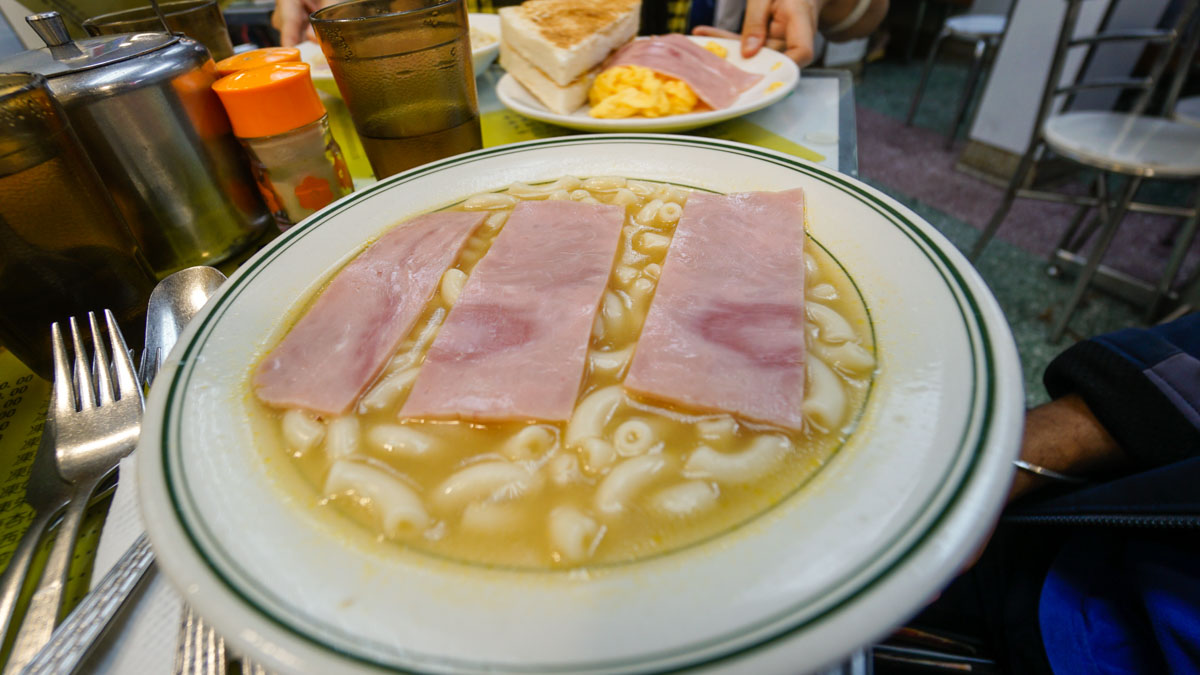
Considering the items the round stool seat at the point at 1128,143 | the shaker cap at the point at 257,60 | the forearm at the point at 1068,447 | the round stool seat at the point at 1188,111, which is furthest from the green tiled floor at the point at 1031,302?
the shaker cap at the point at 257,60

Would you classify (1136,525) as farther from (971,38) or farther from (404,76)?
(971,38)

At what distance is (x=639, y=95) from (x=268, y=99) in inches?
45.1

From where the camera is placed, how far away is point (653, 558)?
0.69 meters

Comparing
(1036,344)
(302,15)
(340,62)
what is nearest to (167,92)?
(340,62)

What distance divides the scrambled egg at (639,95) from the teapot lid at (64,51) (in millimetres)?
1218

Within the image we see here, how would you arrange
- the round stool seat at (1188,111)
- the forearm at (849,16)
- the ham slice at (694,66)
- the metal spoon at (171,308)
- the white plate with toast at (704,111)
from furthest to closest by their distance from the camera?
the round stool seat at (1188,111), the forearm at (849,16), the ham slice at (694,66), the white plate with toast at (704,111), the metal spoon at (171,308)

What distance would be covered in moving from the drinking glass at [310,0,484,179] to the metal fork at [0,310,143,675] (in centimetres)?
82

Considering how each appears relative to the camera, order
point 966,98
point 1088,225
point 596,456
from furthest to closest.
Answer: point 966,98 < point 1088,225 < point 596,456

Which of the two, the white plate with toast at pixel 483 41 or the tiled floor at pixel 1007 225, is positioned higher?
the white plate with toast at pixel 483 41

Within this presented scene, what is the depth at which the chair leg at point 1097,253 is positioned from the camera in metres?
3.18

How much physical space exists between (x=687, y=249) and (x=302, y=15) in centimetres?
283

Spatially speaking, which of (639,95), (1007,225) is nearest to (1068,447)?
(639,95)

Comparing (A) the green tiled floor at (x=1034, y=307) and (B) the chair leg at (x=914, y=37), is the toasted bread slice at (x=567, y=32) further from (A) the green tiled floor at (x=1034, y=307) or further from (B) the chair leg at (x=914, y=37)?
(B) the chair leg at (x=914, y=37)

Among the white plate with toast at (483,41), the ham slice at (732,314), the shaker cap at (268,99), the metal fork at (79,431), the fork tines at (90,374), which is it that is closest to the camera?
the metal fork at (79,431)
